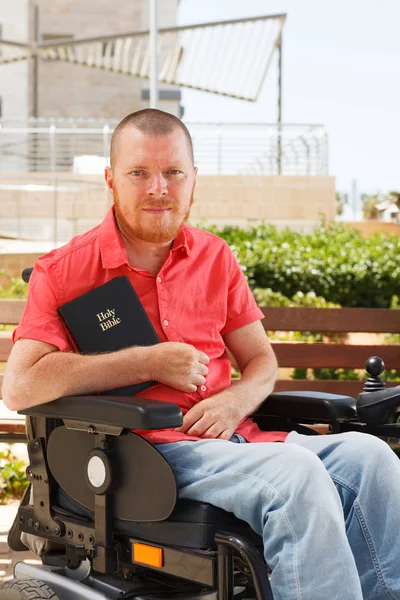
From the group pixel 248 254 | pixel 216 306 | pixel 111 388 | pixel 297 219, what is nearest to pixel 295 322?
pixel 216 306

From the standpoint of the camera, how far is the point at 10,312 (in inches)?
181

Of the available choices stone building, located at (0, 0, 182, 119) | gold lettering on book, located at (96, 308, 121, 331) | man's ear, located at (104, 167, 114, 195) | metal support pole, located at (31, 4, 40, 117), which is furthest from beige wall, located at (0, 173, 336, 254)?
gold lettering on book, located at (96, 308, 121, 331)

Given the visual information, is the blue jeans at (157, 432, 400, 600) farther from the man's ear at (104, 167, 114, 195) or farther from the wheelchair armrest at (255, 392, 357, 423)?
the man's ear at (104, 167, 114, 195)

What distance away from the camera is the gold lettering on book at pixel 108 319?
2.58 m

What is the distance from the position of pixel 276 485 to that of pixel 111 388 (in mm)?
526

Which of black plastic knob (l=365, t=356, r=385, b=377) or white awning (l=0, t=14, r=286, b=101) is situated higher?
white awning (l=0, t=14, r=286, b=101)

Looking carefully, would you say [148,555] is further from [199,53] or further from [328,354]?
[199,53]

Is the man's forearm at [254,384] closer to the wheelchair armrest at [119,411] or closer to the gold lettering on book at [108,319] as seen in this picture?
the gold lettering on book at [108,319]

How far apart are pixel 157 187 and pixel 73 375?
58 centimetres

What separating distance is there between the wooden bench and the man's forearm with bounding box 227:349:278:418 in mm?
1819

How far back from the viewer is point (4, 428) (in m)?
4.14

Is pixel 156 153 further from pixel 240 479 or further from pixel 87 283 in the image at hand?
pixel 240 479

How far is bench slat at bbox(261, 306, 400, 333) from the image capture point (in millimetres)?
4836

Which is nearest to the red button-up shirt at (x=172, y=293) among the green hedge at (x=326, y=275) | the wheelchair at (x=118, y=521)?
the wheelchair at (x=118, y=521)
